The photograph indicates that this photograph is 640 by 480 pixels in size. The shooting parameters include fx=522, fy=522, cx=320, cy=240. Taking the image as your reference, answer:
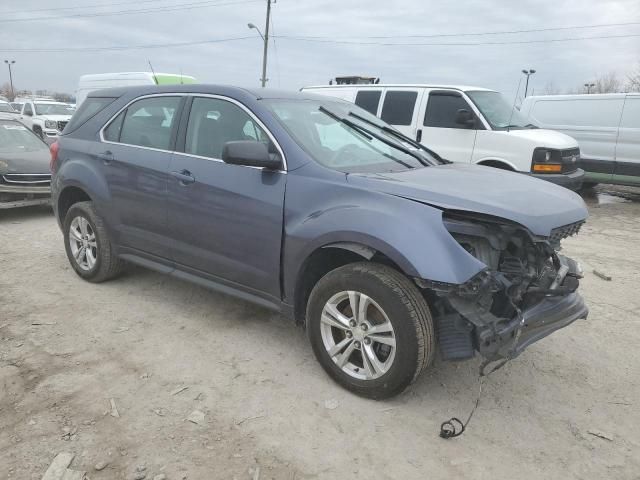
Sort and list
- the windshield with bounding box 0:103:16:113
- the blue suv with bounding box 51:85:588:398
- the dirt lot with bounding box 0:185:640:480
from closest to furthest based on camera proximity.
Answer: the dirt lot with bounding box 0:185:640:480
the blue suv with bounding box 51:85:588:398
the windshield with bounding box 0:103:16:113

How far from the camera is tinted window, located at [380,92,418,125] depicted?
8.66 meters

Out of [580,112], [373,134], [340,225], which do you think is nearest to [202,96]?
[373,134]

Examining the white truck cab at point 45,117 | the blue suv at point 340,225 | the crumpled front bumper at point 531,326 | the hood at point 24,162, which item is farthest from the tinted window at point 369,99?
the white truck cab at point 45,117

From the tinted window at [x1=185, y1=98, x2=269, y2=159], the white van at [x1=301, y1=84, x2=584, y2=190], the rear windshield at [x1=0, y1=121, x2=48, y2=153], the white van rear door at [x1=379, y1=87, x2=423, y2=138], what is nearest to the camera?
the tinted window at [x1=185, y1=98, x2=269, y2=159]

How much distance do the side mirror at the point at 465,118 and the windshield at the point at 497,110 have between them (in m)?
0.24

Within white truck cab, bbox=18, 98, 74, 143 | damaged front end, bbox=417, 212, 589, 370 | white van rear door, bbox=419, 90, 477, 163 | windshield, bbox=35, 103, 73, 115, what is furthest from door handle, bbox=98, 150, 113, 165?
windshield, bbox=35, 103, 73, 115

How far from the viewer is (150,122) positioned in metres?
4.31

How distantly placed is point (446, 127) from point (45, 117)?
639 inches

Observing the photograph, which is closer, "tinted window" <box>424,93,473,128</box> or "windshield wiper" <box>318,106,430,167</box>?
"windshield wiper" <box>318,106,430,167</box>

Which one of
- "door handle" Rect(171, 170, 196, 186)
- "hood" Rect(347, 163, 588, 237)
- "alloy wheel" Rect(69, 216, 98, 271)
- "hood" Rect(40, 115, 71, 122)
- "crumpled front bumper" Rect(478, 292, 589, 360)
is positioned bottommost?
"alloy wheel" Rect(69, 216, 98, 271)

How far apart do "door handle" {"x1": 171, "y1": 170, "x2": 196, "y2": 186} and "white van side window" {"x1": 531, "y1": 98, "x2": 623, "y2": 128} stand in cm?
943

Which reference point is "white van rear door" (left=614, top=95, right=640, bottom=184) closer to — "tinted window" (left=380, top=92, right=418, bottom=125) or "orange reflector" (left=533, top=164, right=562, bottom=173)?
"orange reflector" (left=533, top=164, right=562, bottom=173)

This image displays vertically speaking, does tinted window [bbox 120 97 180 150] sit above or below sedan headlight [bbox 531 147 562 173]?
above

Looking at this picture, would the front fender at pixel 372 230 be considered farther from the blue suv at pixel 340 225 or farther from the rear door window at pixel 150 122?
the rear door window at pixel 150 122
